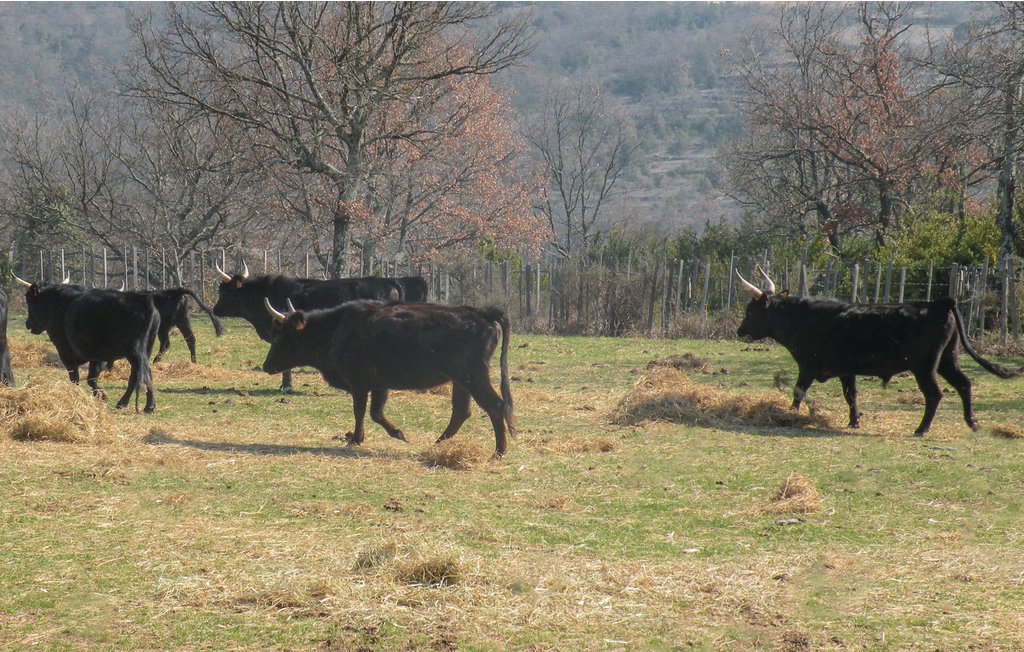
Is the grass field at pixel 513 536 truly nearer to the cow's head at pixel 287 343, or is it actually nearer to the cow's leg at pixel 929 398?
the cow's leg at pixel 929 398

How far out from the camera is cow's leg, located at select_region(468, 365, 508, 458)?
34.2 feet

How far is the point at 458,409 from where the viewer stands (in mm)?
11125

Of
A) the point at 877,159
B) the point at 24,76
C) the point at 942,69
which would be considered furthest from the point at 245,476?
the point at 24,76

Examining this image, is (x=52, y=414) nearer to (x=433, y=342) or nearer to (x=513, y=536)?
(x=433, y=342)

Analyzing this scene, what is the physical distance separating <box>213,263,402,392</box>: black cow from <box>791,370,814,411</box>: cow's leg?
253 inches

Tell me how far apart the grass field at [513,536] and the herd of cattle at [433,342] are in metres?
0.51

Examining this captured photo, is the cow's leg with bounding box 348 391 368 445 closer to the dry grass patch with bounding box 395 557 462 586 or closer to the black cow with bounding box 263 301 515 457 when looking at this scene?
the black cow with bounding box 263 301 515 457

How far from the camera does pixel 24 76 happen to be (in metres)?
110

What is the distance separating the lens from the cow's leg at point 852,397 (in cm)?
1256

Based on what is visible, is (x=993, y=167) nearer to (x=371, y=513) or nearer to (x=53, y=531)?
(x=371, y=513)

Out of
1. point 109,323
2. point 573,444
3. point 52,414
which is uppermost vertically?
point 109,323

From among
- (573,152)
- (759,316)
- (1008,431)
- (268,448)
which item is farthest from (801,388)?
(573,152)

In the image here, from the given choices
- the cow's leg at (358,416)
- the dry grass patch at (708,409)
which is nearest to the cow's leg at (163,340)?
the cow's leg at (358,416)

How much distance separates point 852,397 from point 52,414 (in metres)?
8.73
